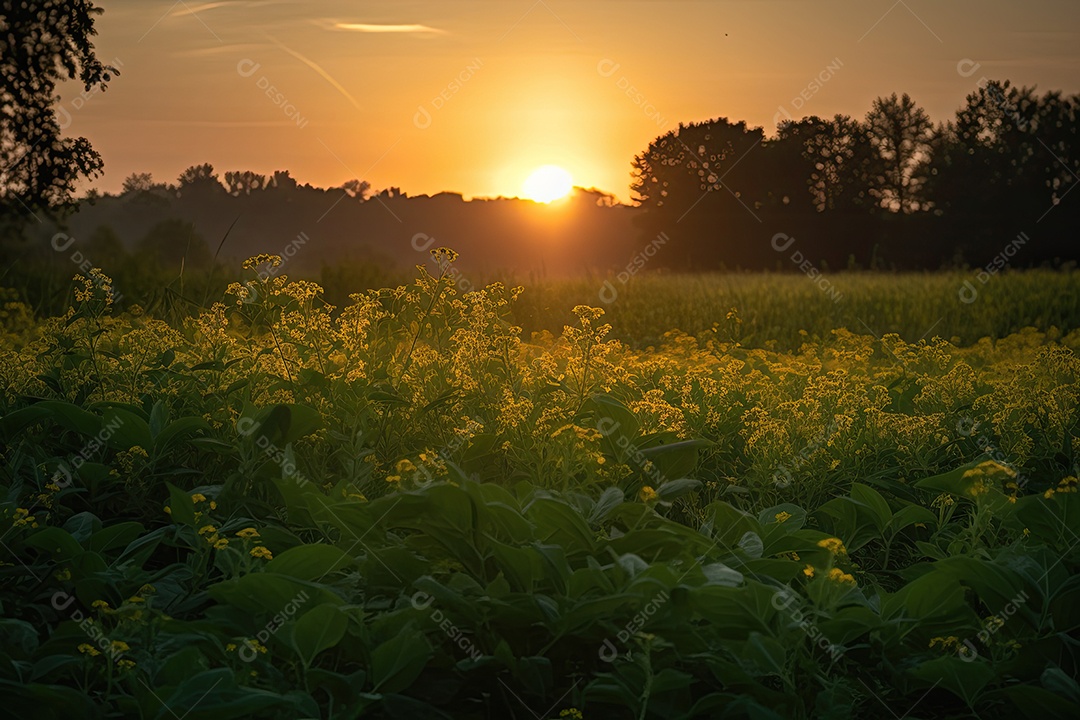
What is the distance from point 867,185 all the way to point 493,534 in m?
42.8

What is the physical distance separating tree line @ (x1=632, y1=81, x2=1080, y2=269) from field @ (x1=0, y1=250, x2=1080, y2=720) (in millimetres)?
36391

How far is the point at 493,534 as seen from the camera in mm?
2594

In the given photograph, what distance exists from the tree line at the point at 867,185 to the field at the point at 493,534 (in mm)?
36391

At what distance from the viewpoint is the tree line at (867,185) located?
39.3m

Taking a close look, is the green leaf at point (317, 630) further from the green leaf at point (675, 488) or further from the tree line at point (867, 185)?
the tree line at point (867, 185)

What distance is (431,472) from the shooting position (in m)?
3.00

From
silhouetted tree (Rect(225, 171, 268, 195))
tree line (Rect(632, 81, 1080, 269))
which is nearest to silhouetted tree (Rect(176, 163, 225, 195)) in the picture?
silhouetted tree (Rect(225, 171, 268, 195))

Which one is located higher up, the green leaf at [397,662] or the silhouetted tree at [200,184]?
the silhouetted tree at [200,184]

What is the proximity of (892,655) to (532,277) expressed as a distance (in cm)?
1275

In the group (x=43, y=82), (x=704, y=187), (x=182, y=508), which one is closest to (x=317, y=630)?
(x=182, y=508)

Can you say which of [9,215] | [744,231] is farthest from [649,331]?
[744,231]

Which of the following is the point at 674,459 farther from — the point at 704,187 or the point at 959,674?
the point at 704,187

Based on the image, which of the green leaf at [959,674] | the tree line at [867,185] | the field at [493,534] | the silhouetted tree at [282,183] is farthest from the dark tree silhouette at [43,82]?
the tree line at [867,185]

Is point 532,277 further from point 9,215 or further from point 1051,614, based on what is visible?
point 1051,614
